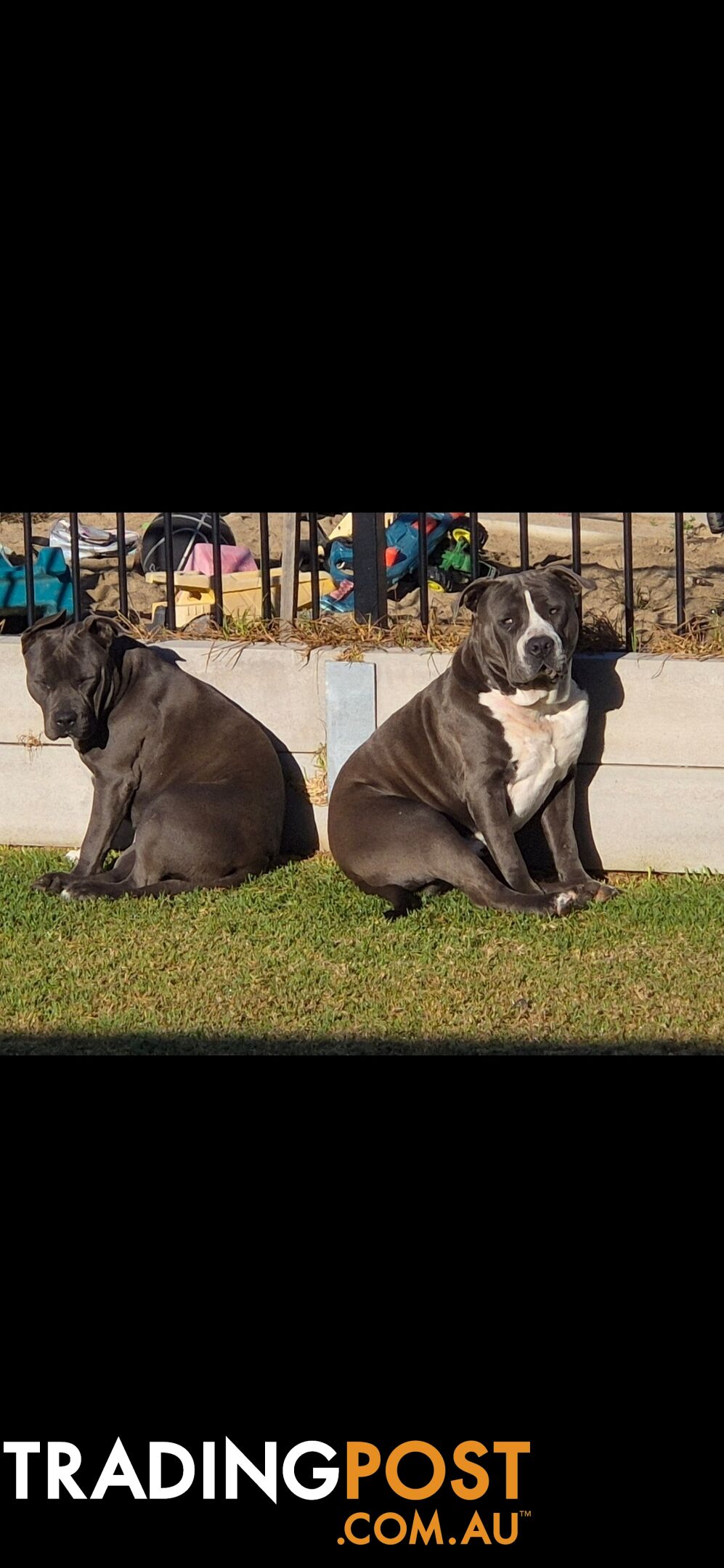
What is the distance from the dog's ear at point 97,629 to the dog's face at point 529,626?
1623 mm

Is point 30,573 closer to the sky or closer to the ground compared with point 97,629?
closer to the sky

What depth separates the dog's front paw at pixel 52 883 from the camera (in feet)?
22.0

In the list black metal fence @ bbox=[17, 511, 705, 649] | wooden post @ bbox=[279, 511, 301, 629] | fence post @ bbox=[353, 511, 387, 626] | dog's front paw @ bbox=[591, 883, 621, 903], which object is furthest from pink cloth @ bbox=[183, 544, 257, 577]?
dog's front paw @ bbox=[591, 883, 621, 903]

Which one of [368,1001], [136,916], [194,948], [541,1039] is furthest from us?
[136,916]

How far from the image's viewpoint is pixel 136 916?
637 cm

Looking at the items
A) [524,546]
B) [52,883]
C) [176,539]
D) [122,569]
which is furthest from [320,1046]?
[176,539]

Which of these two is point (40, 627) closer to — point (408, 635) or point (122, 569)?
point (122, 569)

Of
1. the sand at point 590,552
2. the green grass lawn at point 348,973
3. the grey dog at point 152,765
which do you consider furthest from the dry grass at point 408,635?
the sand at point 590,552

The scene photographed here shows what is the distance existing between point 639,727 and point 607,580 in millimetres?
4517

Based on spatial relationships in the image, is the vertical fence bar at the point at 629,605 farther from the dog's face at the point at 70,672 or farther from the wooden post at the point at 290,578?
the dog's face at the point at 70,672

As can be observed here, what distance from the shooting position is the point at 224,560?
10.5 meters

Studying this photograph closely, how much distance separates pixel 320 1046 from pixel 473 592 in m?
2.30
